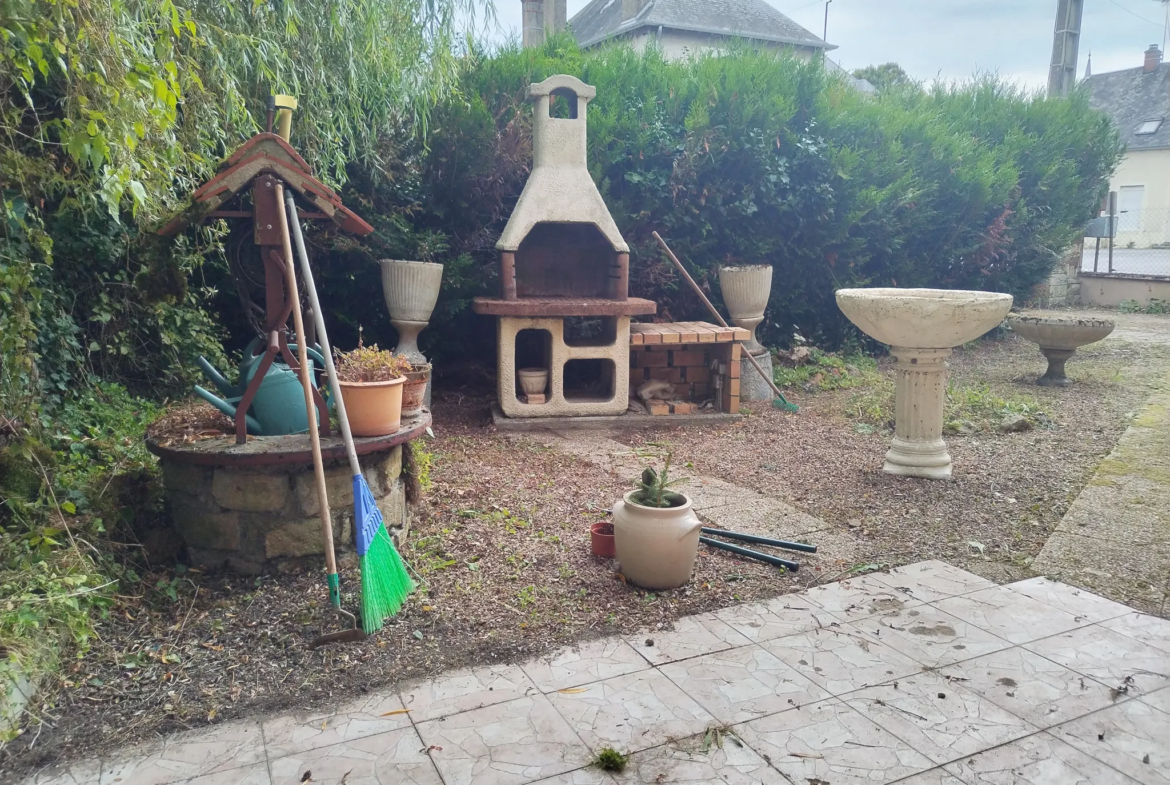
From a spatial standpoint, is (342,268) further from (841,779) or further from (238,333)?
(841,779)

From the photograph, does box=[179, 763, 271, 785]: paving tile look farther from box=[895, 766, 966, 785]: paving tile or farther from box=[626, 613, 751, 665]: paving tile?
box=[895, 766, 966, 785]: paving tile

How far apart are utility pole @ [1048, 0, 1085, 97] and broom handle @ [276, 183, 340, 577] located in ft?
53.3

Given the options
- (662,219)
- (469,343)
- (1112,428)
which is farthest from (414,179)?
(1112,428)

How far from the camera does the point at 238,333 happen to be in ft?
21.7

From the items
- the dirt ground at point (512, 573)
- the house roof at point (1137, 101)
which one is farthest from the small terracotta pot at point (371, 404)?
the house roof at point (1137, 101)

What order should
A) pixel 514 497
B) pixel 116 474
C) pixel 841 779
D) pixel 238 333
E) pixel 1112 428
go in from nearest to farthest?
pixel 841 779 < pixel 116 474 < pixel 514 497 < pixel 1112 428 < pixel 238 333

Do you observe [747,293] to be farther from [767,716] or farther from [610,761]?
[610,761]

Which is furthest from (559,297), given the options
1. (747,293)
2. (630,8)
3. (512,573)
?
(630,8)

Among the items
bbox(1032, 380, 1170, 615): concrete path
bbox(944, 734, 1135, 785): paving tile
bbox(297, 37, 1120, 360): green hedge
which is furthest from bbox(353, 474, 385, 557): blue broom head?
bbox(297, 37, 1120, 360): green hedge

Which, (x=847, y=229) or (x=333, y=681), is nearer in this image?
(x=333, y=681)

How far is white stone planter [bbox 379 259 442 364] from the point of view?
6.11m

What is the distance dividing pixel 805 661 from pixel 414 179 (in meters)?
5.38

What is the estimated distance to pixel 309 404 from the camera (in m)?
3.03

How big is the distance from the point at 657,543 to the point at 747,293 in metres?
4.31
